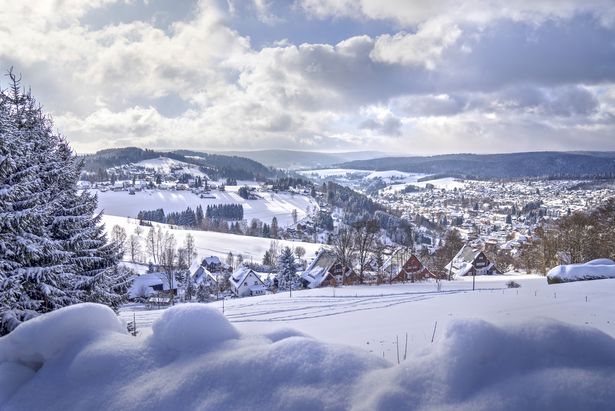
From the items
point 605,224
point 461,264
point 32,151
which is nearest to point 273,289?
point 461,264

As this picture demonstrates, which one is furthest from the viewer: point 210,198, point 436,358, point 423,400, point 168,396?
point 210,198

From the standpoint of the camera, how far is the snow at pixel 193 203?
5285 inches

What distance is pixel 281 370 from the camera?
216 centimetres

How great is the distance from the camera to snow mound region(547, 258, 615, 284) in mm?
17855

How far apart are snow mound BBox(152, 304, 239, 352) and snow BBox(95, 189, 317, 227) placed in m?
123

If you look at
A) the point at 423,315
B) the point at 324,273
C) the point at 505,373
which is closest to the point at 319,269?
the point at 324,273

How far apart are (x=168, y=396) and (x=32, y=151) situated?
10452mm

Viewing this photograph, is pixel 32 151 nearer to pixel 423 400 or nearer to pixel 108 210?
pixel 423 400

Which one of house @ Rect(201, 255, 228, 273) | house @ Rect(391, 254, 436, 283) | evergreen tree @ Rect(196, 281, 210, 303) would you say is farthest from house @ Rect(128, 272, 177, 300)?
house @ Rect(391, 254, 436, 283)

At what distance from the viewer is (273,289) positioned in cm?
4900

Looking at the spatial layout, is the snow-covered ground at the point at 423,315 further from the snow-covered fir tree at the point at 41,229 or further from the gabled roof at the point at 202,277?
the gabled roof at the point at 202,277

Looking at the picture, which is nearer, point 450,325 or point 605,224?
point 450,325

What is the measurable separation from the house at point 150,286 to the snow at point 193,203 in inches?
2907

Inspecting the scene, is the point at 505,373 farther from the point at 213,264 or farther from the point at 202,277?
the point at 213,264
